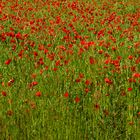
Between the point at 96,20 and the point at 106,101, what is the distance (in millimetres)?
5138

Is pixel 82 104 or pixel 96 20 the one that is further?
pixel 96 20

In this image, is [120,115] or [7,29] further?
[7,29]

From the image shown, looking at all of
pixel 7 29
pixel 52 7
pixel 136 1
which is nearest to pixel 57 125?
pixel 7 29

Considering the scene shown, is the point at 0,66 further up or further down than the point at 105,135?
further up

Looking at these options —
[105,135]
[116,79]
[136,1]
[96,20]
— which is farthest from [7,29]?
[136,1]

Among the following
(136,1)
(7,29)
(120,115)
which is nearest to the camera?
(120,115)

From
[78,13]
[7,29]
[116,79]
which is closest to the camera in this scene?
[116,79]

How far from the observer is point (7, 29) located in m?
7.40

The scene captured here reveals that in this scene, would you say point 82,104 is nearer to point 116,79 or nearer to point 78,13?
point 116,79

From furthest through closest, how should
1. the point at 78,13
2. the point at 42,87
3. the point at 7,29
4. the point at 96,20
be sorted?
the point at 78,13, the point at 96,20, the point at 7,29, the point at 42,87

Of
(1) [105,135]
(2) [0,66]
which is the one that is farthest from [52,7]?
(1) [105,135]

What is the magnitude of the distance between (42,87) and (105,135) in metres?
1.02

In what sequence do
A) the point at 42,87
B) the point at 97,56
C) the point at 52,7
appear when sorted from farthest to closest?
the point at 52,7 < the point at 97,56 < the point at 42,87

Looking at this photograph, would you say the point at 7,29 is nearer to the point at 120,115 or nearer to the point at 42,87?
Answer: the point at 42,87
